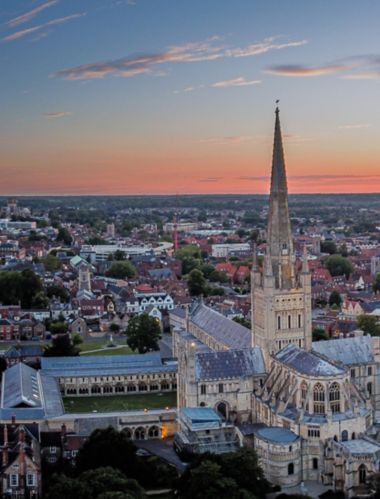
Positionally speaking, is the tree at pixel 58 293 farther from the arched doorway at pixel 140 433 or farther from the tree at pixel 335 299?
the arched doorway at pixel 140 433

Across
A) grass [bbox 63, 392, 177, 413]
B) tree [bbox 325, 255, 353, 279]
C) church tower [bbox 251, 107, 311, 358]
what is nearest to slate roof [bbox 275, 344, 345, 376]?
church tower [bbox 251, 107, 311, 358]

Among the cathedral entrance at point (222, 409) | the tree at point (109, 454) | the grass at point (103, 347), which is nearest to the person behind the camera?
the tree at point (109, 454)

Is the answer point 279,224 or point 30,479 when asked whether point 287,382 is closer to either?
point 279,224

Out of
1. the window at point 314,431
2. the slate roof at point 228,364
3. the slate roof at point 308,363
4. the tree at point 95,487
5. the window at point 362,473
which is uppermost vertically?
the slate roof at point 308,363

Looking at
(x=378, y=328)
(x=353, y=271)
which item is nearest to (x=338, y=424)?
(x=378, y=328)

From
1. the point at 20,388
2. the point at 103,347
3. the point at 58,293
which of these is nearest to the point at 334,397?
the point at 20,388

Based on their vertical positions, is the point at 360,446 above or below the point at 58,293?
below

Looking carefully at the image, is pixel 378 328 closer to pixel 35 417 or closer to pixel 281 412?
pixel 281 412

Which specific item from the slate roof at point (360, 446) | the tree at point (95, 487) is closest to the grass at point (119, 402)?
the slate roof at point (360, 446)
